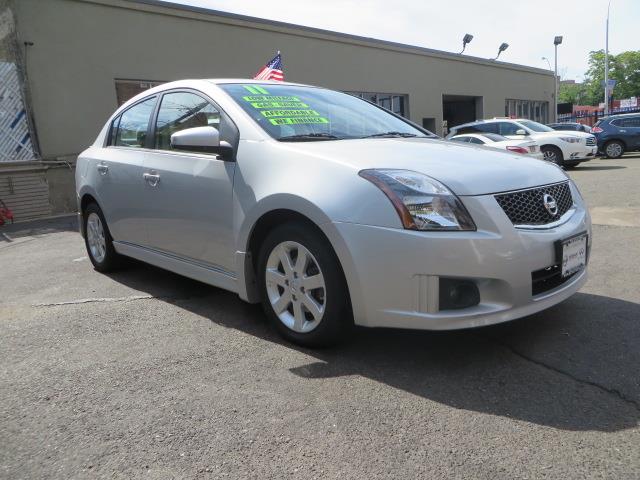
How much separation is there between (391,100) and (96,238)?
16.2m

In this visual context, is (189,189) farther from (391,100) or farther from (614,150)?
(614,150)

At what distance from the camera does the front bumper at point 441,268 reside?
103 inches

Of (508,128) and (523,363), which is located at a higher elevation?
(508,128)

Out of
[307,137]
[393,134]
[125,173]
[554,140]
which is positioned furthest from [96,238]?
[554,140]

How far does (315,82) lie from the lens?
16.6m

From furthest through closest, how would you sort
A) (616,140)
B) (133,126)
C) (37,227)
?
(616,140)
(37,227)
(133,126)

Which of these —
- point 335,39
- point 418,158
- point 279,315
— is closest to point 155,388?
point 279,315

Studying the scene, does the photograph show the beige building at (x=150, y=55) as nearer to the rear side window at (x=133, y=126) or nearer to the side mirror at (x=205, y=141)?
the rear side window at (x=133, y=126)

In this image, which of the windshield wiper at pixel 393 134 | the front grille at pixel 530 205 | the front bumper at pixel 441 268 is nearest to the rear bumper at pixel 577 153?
the windshield wiper at pixel 393 134

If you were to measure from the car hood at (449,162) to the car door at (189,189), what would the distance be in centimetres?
58

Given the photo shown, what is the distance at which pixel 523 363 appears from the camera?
2.88m

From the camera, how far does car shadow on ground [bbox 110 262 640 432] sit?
2.44 meters

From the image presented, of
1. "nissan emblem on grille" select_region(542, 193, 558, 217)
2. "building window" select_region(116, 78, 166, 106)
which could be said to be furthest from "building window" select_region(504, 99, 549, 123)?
"nissan emblem on grille" select_region(542, 193, 558, 217)

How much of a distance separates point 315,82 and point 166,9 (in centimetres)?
521
